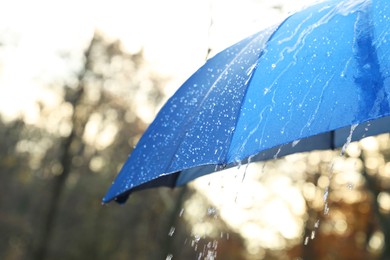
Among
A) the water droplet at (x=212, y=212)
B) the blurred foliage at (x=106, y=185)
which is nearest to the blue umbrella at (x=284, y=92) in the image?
the water droplet at (x=212, y=212)

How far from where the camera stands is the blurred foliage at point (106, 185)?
1419 centimetres

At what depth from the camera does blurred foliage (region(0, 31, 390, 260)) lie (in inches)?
559

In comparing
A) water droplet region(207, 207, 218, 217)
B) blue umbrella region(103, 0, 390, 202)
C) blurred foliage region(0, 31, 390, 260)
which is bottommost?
blurred foliage region(0, 31, 390, 260)

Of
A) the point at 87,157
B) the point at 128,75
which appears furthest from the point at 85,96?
the point at 87,157

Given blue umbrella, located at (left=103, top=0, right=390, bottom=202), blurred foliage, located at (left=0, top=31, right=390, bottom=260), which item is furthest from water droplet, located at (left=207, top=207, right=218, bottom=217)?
blurred foliage, located at (left=0, top=31, right=390, bottom=260)

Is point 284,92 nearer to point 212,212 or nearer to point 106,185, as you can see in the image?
point 212,212

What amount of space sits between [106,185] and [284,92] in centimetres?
2274

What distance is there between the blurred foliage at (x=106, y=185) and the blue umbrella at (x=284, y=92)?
4651 millimetres

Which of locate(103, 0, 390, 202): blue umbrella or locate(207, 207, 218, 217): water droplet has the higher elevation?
locate(103, 0, 390, 202): blue umbrella

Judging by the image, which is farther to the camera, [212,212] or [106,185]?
[106,185]

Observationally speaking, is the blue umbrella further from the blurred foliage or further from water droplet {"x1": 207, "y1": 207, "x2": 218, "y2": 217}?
the blurred foliage

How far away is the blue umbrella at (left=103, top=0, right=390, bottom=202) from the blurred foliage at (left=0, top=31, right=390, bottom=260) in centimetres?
465

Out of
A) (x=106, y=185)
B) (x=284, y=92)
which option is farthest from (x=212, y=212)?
(x=106, y=185)

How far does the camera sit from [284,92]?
87.4 inches
